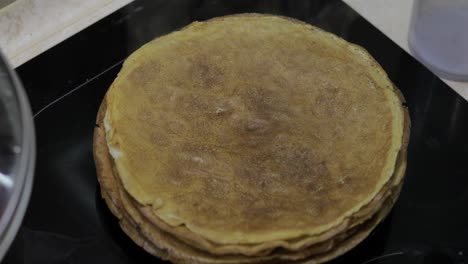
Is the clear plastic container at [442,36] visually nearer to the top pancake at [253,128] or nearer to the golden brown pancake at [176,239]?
the top pancake at [253,128]

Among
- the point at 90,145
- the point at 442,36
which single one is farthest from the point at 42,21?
the point at 442,36

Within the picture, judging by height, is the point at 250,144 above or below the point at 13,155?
below

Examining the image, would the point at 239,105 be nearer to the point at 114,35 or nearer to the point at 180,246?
the point at 180,246

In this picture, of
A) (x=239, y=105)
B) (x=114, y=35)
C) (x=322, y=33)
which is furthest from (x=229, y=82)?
(x=114, y=35)

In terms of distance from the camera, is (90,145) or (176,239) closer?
(176,239)

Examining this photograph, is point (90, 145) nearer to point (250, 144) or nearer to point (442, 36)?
point (250, 144)

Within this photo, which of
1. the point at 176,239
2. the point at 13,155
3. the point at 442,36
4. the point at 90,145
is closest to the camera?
the point at 13,155

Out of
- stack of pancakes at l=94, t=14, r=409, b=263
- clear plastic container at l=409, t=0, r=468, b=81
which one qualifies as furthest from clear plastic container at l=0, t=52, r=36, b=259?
clear plastic container at l=409, t=0, r=468, b=81
